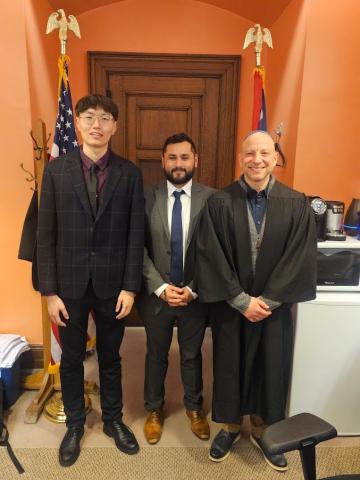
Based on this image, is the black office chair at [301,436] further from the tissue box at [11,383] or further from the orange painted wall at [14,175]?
the orange painted wall at [14,175]

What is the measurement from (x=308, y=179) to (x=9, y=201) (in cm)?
187

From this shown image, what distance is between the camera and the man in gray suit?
1.77 meters

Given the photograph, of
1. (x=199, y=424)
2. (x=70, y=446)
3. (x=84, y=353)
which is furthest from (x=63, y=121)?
(x=199, y=424)

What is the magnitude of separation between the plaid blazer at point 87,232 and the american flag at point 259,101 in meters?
0.98

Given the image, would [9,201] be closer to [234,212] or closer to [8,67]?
[8,67]

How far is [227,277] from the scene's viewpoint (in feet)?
5.32

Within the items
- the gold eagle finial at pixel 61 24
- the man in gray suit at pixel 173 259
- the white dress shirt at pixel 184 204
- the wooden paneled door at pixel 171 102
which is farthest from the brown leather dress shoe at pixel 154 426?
the gold eagle finial at pixel 61 24

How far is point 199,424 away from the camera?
6.42 ft

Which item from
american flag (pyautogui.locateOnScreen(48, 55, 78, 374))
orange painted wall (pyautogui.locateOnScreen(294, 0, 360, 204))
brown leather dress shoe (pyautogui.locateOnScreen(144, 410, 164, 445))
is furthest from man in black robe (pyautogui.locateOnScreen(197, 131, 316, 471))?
american flag (pyautogui.locateOnScreen(48, 55, 78, 374))

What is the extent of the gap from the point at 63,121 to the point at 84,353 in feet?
4.06

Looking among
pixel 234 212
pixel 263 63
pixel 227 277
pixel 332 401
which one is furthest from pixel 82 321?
pixel 263 63

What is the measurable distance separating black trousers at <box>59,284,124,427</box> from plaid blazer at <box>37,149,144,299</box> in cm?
8

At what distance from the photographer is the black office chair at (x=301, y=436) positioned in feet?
2.99

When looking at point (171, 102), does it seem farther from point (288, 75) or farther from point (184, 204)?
point (184, 204)
